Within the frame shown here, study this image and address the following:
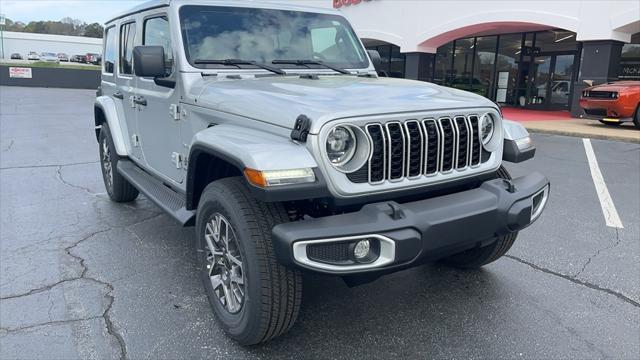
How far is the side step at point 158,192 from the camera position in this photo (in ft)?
11.0

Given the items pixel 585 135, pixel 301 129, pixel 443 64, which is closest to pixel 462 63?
pixel 443 64

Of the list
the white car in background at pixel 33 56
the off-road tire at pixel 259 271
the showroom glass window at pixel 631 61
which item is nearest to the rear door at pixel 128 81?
the off-road tire at pixel 259 271

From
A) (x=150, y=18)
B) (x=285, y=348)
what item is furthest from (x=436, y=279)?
(x=150, y=18)

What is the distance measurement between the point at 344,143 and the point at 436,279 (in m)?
1.72

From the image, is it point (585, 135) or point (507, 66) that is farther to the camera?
point (507, 66)

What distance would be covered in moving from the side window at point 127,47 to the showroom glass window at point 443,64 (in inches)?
741

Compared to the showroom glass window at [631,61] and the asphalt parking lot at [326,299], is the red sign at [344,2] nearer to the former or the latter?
the showroom glass window at [631,61]

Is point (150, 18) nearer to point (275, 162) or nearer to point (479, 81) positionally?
point (275, 162)

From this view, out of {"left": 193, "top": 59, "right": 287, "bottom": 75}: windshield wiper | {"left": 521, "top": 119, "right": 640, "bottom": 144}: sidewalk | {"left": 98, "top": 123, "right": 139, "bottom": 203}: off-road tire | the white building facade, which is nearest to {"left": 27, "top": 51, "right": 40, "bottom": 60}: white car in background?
the white building facade

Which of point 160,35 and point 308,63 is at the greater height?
point 160,35

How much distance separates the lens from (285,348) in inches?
111

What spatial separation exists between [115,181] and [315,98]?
3585 millimetres

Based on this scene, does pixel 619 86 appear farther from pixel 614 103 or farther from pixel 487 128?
pixel 487 128

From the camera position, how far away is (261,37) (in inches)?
152
